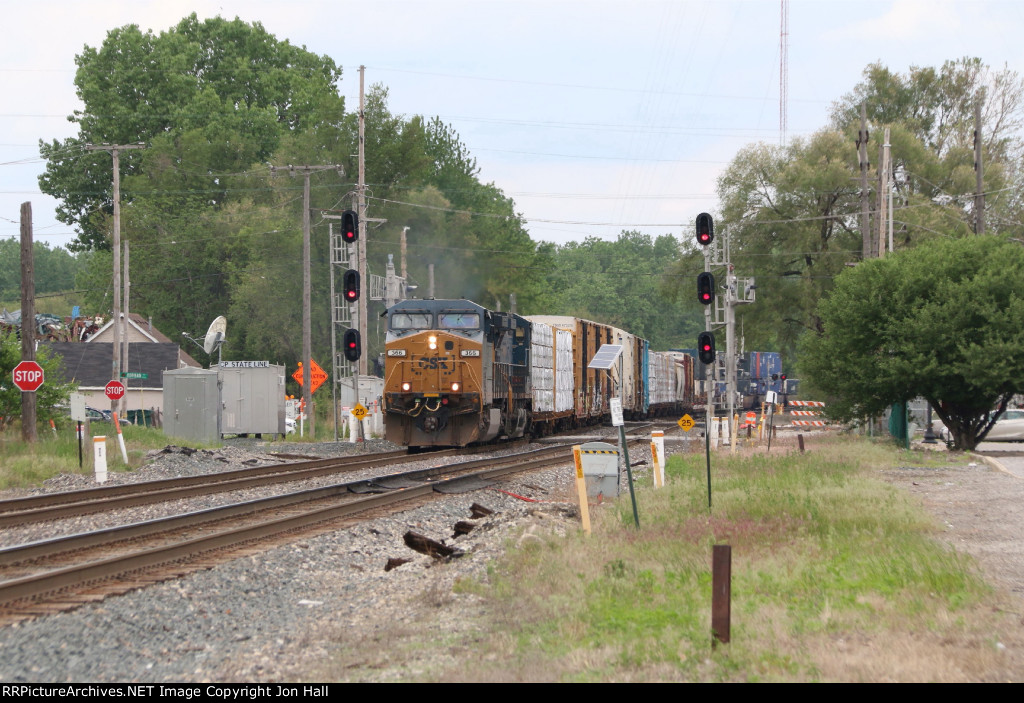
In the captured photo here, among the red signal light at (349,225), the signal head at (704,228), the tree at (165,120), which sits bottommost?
the signal head at (704,228)

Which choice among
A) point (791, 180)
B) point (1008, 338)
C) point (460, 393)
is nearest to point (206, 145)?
point (791, 180)

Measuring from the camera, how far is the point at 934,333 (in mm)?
25062

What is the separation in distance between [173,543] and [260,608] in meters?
3.29

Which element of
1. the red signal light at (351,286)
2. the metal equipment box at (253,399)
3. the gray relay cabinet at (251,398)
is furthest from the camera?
the metal equipment box at (253,399)

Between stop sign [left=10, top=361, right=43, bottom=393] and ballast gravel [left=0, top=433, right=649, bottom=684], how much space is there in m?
9.62

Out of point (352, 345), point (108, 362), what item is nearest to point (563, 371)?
point (352, 345)

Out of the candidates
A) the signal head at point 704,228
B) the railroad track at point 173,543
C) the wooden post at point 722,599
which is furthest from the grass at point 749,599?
the signal head at point 704,228

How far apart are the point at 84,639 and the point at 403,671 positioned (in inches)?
107

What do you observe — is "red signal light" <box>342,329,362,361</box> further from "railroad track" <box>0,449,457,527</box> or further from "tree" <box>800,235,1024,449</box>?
"tree" <box>800,235,1024,449</box>

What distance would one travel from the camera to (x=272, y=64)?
84.2 m

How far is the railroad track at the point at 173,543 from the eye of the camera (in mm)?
9375

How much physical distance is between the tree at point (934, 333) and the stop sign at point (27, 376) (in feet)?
64.1

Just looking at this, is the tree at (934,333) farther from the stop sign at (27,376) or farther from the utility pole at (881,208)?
the stop sign at (27,376)

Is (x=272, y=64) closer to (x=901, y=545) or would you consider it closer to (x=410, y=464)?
(x=410, y=464)
